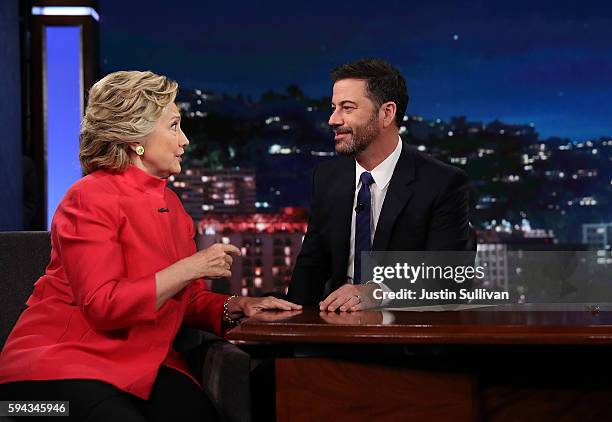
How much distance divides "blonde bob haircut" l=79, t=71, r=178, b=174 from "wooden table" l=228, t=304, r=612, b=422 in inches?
20.8

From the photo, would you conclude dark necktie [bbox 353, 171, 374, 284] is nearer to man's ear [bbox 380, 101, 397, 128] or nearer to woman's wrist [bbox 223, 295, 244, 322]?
man's ear [bbox 380, 101, 397, 128]

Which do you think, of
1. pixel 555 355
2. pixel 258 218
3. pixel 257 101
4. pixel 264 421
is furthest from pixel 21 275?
pixel 257 101

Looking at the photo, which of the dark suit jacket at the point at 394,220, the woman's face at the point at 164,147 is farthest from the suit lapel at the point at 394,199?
the woman's face at the point at 164,147

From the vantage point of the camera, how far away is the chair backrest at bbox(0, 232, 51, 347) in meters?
2.26

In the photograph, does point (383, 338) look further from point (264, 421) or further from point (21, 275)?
point (21, 275)

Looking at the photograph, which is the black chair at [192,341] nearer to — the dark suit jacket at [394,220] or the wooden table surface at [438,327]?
the wooden table surface at [438,327]

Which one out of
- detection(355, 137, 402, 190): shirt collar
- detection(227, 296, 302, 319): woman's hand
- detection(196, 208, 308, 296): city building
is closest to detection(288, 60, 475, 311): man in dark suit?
detection(355, 137, 402, 190): shirt collar

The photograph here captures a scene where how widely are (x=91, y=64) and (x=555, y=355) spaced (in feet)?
10.5

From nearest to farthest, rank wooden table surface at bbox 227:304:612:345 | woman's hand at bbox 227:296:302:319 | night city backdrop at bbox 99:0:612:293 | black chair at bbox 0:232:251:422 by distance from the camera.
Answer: wooden table surface at bbox 227:304:612:345, black chair at bbox 0:232:251:422, woman's hand at bbox 227:296:302:319, night city backdrop at bbox 99:0:612:293

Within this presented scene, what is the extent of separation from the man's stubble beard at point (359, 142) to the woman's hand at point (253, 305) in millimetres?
720

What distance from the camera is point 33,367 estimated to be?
5.62ft

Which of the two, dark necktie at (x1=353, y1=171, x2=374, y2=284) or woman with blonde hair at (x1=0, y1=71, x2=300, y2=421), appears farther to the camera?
dark necktie at (x1=353, y1=171, x2=374, y2=284)

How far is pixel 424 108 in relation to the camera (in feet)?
18.5

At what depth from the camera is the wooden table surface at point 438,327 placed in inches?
57.3
